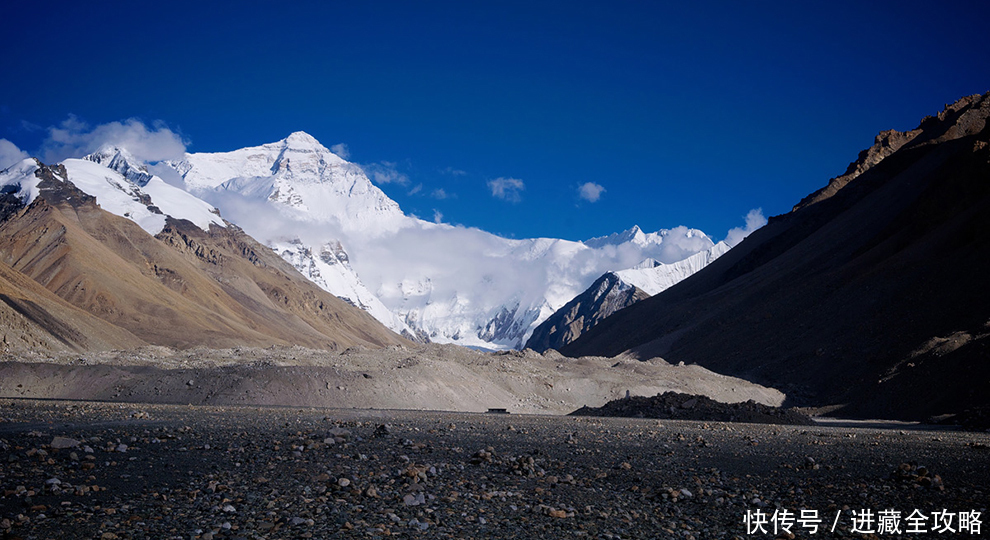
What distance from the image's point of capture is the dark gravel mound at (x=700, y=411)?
93.3ft

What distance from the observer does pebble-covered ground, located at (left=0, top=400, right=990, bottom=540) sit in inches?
287

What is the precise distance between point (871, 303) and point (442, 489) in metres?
58.3

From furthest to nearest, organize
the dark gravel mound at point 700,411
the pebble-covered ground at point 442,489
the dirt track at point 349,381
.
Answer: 1. the dirt track at point 349,381
2. the dark gravel mound at point 700,411
3. the pebble-covered ground at point 442,489

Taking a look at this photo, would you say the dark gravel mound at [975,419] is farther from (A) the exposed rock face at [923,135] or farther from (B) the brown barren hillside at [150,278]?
(B) the brown barren hillside at [150,278]

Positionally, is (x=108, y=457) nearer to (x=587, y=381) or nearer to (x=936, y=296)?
(x=587, y=381)

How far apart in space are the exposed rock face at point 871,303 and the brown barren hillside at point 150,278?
233ft

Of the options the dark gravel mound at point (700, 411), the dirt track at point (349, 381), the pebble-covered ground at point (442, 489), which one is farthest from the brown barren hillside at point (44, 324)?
the pebble-covered ground at point (442, 489)

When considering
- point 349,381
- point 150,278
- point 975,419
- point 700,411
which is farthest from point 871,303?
point 150,278

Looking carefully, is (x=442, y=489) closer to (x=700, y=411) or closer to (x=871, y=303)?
(x=700, y=411)

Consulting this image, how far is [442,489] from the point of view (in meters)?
9.05

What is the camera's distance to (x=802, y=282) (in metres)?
75.1

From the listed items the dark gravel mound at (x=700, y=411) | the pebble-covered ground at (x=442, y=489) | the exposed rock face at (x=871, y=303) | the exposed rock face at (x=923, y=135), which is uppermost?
the exposed rock face at (x=923, y=135)

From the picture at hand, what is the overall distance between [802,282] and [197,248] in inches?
6174

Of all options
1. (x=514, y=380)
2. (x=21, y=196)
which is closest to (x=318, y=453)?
(x=514, y=380)
